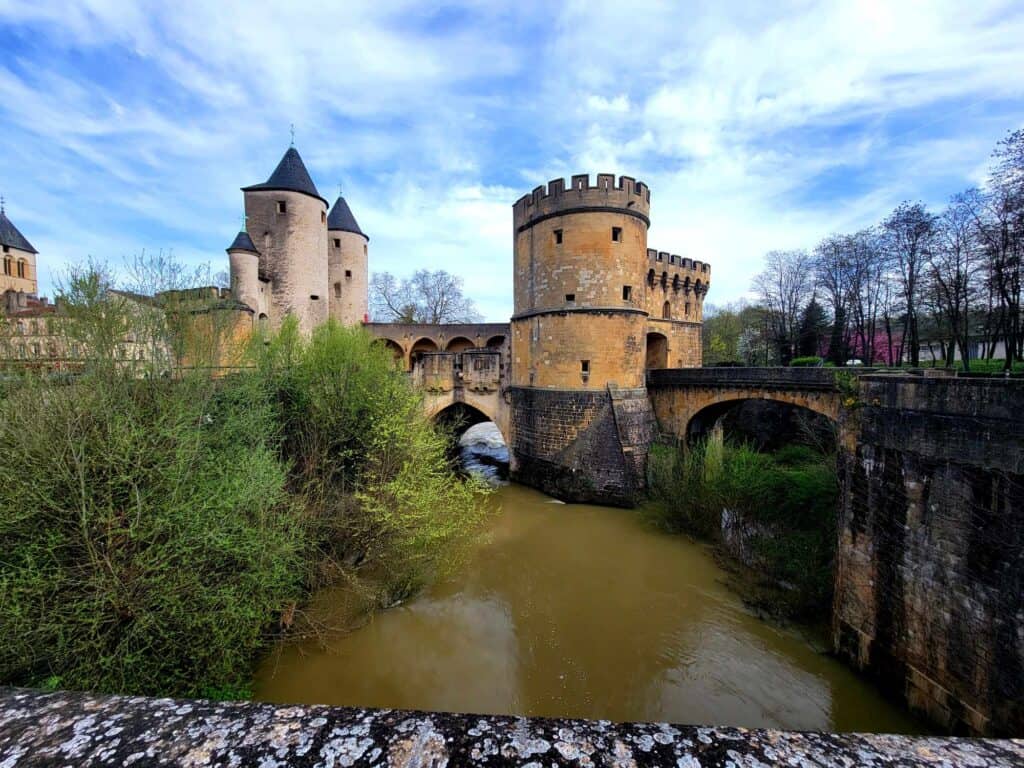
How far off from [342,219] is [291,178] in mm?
4524

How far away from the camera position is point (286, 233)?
18.7 m

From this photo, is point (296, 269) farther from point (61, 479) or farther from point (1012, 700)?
point (1012, 700)

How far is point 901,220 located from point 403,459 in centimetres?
2333

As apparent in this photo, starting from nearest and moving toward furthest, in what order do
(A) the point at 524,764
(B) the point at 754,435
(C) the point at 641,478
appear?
(A) the point at 524,764
(C) the point at 641,478
(B) the point at 754,435

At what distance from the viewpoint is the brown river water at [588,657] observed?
6.25 m

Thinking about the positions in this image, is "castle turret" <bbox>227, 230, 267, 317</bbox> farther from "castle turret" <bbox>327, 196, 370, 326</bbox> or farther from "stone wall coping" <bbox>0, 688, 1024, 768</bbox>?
"stone wall coping" <bbox>0, 688, 1024, 768</bbox>

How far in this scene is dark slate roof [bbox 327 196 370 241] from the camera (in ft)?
76.2

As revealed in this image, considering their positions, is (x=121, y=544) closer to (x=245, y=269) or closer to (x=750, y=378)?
(x=750, y=378)

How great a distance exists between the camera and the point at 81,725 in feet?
3.89

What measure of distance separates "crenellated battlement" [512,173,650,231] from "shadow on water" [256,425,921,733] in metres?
9.99

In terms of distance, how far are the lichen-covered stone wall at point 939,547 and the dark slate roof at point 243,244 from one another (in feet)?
63.0


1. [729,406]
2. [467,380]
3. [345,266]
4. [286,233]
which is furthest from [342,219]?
[729,406]

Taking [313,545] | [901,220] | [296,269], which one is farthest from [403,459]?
[901,220]

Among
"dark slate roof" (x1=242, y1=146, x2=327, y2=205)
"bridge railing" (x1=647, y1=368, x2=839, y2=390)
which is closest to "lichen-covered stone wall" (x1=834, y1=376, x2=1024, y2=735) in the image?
"bridge railing" (x1=647, y1=368, x2=839, y2=390)
